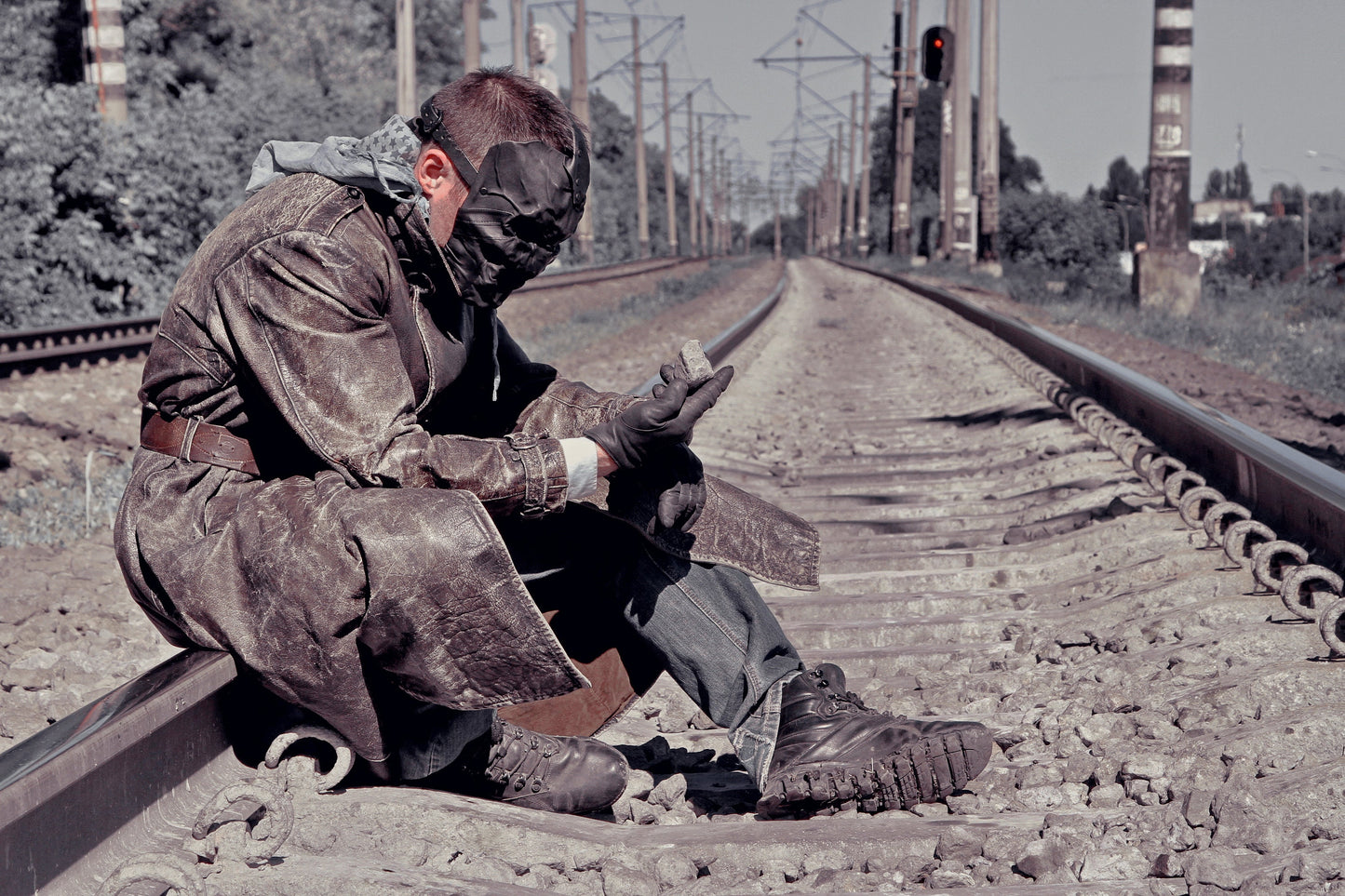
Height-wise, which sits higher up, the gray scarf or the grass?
the gray scarf

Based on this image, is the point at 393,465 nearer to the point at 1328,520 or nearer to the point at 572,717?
the point at 572,717

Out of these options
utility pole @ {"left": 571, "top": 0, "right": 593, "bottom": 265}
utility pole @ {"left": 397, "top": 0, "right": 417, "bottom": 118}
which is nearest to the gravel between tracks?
utility pole @ {"left": 397, "top": 0, "right": 417, "bottom": 118}

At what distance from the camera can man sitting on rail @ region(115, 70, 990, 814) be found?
2.39 meters

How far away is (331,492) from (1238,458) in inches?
121

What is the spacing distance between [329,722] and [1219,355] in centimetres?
1016

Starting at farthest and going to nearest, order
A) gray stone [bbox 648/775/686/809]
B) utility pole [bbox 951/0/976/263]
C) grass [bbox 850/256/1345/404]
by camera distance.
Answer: utility pole [bbox 951/0/976/263], grass [bbox 850/256/1345/404], gray stone [bbox 648/775/686/809]

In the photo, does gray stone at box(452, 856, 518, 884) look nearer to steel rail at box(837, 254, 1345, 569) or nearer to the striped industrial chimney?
steel rail at box(837, 254, 1345, 569)

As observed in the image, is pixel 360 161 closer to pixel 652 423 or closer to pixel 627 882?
pixel 652 423

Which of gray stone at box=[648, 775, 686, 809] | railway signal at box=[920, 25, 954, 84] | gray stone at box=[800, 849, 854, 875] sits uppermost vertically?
railway signal at box=[920, 25, 954, 84]

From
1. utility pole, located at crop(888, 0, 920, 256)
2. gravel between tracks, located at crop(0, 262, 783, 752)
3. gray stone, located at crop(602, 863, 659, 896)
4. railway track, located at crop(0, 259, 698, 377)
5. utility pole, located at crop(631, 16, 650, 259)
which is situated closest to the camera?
gray stone, located at crop(602, 863, 659, 896)

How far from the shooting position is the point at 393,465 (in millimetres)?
2428

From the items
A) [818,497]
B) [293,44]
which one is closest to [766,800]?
[818,497]

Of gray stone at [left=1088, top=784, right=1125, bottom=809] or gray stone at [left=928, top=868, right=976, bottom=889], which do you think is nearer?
gray stone at [left=928, top=868, right=976, bottom=889]

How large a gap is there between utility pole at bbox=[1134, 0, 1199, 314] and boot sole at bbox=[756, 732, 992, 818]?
1287 centimetres
